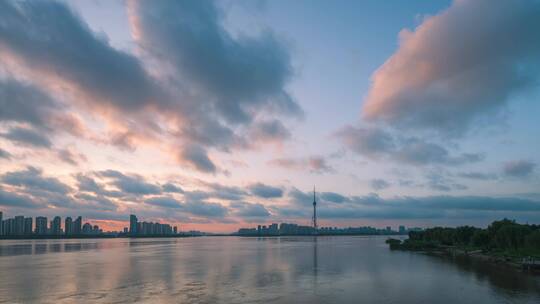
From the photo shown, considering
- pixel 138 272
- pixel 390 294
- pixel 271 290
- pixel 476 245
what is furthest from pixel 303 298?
pixel 476 245

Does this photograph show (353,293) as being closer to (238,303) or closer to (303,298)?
(303,298)

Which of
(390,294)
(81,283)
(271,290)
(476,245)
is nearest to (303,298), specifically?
(271,290)

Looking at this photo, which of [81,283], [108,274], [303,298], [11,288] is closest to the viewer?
[303,298]

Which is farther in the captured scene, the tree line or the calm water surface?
the tree line

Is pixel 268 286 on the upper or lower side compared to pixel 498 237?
lower

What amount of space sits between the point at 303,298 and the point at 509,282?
30.5m

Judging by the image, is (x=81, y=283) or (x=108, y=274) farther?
(x=108, y=274)

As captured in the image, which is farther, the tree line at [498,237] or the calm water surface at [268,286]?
the tree line at [498,237]

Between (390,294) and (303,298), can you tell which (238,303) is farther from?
(390,294)

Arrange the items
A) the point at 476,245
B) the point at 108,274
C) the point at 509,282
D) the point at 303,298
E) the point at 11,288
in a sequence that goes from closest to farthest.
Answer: the point at 303,298, the point at 11,288, the point at 509,282, the point at 108,274, the point at 476,245

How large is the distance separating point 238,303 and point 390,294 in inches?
636

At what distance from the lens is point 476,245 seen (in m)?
118

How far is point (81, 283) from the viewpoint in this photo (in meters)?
48.9

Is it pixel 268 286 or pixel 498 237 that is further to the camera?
pixel 498 237
